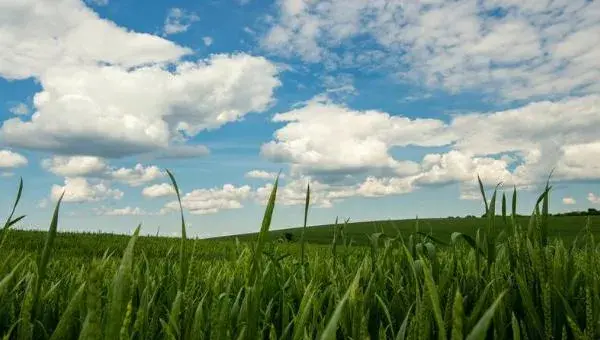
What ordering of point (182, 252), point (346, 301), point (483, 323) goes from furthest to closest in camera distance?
1. point (346, 301)
2. point (182, 252)
3. point (483, 323)

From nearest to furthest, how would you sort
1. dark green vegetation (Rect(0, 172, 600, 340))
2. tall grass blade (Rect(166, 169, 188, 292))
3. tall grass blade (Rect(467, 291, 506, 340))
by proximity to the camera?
tall grass blade (Rect(467, 291, 506, 340)), dark green vegetation (Rect(0, 172, 600, 340)), tall grass blade (Rect(166, 169, 188, 292))

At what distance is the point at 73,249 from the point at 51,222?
11.0 metres

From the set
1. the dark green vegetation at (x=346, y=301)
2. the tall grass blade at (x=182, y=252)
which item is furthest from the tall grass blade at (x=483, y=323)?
the tall grass blade at (x=182, y=252)

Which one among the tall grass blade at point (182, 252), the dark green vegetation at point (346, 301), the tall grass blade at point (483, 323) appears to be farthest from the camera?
the tall grass blade at point (182, 252)

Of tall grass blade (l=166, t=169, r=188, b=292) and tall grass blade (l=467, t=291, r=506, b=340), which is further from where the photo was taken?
tall grass blade (l=166, t=169, r=188, b=292)

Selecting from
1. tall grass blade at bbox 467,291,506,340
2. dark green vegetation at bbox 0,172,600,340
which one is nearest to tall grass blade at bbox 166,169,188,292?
dark green vegetation at bbox 0,172,600,340

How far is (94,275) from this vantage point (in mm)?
812

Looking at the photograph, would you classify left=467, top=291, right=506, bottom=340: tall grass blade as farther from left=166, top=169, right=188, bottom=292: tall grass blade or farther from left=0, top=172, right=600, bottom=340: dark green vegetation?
left=166, top=169, right=188, bottom=292: tall grass blade

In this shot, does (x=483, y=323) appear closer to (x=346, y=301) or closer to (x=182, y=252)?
(x=346, y=301)

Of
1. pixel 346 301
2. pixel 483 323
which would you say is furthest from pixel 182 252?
pixel 483 323

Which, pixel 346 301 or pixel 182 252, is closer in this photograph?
pixel 182 252

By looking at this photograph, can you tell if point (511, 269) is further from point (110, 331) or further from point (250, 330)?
point (110, 331)

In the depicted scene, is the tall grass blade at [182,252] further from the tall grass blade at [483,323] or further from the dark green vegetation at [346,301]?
the tall grass blade at [483,323]

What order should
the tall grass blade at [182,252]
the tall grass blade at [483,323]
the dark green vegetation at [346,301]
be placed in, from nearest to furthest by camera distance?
the tall grass blade at [483,323] → the dark green vegetation at [346,301] → the tall grass blade at [182,252]
